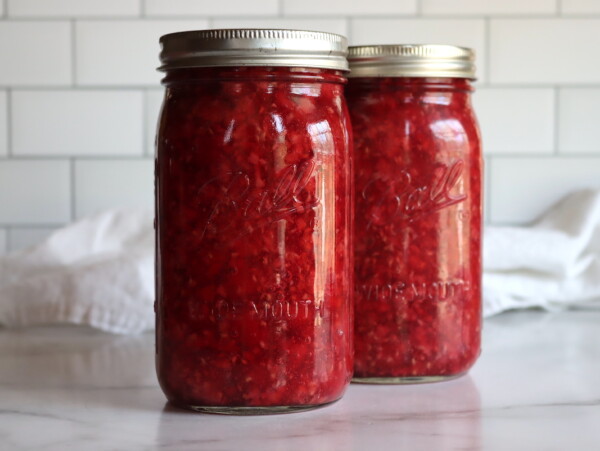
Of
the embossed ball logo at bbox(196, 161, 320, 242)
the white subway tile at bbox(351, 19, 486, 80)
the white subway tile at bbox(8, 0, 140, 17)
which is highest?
the white subway tile at bbox(8, 0, 140, 17)

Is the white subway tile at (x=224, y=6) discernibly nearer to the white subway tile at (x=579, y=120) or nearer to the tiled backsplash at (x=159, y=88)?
the tiled backsplash at (x=159, y=88)

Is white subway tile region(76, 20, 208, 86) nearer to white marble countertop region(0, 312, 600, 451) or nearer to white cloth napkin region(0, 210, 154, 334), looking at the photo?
white cloth napkin region(0, 210, 154, 334)

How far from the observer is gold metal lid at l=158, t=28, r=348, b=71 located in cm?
66

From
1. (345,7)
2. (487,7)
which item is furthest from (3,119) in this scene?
(487,7)

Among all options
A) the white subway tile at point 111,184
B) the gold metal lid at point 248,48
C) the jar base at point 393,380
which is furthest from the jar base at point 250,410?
the white subway tile at point 111,184

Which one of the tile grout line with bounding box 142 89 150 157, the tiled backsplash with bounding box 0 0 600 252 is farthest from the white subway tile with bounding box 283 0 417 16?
the tile grout line with bounding box 142 89 150 157

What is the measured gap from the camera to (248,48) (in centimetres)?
66

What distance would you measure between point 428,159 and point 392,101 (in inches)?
2.2

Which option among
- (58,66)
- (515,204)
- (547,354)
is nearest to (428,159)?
(547,354)

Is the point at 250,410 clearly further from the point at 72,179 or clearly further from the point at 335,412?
the point at 72,179

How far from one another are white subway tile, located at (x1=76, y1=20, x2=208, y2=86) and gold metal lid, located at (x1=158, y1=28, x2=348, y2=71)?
27.9 inches

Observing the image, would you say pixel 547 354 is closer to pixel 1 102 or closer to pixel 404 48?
pixel 404 48

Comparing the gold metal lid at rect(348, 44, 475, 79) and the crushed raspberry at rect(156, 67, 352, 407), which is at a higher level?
the gold metal lid at rect(348, 44, 475, 79)

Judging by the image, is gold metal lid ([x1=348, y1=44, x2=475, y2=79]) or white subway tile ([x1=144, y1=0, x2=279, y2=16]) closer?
gold metal lid ([x1=348, y1=44, x2=475, y2=79])
